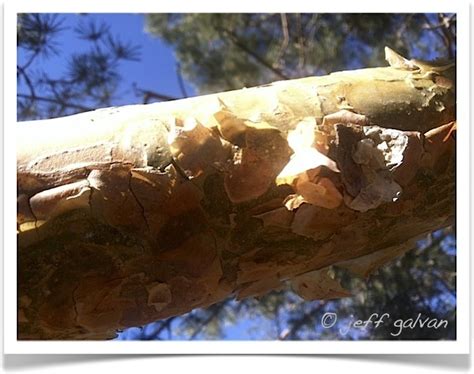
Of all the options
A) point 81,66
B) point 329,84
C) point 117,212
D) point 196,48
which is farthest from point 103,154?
point 196,48

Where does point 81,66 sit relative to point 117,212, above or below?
above

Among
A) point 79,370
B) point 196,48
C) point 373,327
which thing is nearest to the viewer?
point 79,370

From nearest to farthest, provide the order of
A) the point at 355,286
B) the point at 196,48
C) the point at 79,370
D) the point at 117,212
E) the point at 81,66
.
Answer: the point at 117,212 < the point at 79,370 < the point at 81,66 < the point at 355,286 < the point at 196,48

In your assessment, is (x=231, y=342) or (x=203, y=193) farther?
(x=231, y=342)

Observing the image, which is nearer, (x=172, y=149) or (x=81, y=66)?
(x=172, y=149)

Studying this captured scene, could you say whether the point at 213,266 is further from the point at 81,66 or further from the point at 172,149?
the point at 81,66
